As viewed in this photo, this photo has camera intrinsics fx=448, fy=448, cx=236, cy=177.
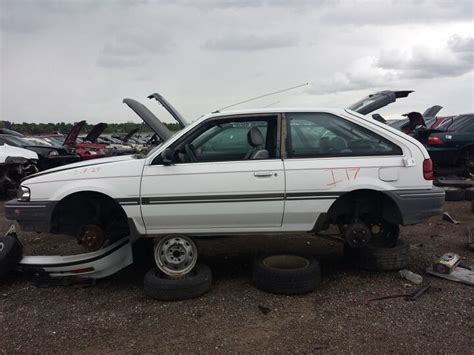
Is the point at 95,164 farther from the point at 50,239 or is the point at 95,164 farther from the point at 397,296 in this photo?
the point at 397,296

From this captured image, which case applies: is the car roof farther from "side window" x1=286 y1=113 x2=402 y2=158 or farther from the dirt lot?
the dirt lot

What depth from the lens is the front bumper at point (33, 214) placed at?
4.40 metres

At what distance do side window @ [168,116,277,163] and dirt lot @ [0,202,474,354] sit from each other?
1302mm

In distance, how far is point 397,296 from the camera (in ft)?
13.7

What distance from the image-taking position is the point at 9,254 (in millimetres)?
4562

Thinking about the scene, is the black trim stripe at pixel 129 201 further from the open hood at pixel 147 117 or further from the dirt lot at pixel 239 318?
the open hood at pixel 147 117

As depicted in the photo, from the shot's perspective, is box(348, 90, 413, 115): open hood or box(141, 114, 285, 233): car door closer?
box(141, 114, 285, 233): car door

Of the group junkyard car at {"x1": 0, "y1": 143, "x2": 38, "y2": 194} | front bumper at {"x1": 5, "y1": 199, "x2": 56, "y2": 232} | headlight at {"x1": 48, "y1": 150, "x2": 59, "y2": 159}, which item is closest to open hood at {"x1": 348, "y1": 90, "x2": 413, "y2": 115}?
front bumper at {"x1": 5, "y1": 199, "x2": 56, "y2": 232}

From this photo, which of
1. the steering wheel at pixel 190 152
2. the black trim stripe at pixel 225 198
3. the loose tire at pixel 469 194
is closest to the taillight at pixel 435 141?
the loose tire at pixel 469 194

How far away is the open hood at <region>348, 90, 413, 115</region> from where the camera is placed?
6.11m

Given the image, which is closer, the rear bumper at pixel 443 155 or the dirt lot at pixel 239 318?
the dirt lot at pixel 239 318

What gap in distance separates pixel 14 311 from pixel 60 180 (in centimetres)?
127

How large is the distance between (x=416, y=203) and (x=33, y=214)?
3.75 metres

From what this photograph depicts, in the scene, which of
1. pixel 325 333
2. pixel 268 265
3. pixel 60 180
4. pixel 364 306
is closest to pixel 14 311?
pixel 60 180
